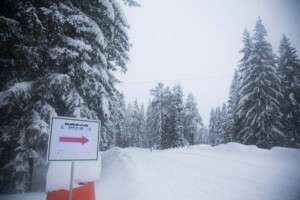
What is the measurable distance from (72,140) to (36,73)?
21.1 feet

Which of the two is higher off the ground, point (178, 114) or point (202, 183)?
point (178, 114)

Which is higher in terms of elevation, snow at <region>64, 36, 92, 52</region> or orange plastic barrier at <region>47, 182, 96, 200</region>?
snow at <region>64, 36, 92, 52</region>

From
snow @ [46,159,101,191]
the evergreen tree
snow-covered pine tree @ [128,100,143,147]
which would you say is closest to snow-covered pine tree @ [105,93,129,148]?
snow @ [46,159,101,191]

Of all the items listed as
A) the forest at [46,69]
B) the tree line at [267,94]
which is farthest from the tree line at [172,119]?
the forest at [46,69]

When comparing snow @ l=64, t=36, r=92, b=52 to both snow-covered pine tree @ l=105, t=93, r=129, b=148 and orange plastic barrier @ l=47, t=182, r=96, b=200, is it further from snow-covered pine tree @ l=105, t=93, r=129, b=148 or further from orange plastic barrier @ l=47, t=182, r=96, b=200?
orange plastic barrier @ l=47, t=182, r=96, b=200

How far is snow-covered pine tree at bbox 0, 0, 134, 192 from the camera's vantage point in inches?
339

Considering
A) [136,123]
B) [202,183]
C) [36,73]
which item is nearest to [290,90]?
[202,183]

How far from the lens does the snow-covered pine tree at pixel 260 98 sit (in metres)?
24.0

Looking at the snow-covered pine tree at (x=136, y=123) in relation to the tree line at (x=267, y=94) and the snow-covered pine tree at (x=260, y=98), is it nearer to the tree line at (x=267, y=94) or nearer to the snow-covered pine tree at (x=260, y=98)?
the tree line at (x=267, y=94)

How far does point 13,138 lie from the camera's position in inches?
360

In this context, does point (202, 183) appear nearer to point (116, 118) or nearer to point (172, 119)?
point (116, 118)

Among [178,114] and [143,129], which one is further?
[143,129]

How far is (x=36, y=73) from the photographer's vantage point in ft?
31.1

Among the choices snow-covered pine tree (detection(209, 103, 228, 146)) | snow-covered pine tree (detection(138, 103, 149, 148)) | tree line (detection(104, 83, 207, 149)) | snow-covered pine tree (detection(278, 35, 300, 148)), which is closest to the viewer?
snow-covered pine tree (detection(278, 35, 300, 148))
